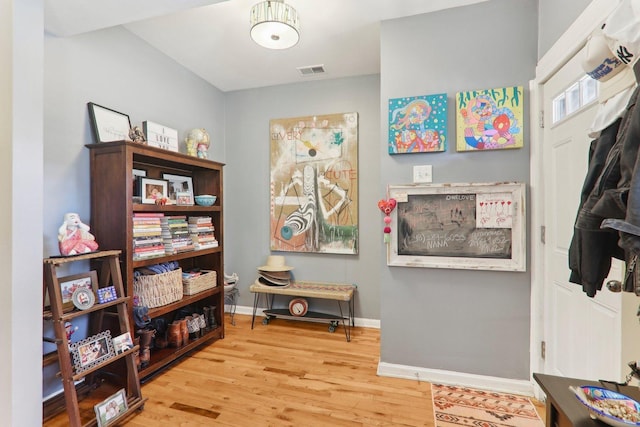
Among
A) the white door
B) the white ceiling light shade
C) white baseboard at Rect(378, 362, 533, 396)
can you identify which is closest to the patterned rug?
white baseboard at Rect(378, 362, 533, 396)

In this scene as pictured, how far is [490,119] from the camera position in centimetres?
201

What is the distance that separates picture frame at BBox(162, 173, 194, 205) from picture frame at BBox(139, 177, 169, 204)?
8 cm

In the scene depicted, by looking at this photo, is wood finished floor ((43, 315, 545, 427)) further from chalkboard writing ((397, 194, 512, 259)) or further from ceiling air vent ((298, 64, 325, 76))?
ceiling air vent ((298, 64, 325, 76))

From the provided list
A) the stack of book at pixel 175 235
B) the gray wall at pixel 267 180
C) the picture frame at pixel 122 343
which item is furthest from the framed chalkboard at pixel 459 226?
the picture frame at pixel 122 343

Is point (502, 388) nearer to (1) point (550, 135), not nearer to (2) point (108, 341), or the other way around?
(1) point (550, 135)

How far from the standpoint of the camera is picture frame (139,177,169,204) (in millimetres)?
2354

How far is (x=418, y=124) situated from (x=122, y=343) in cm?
240

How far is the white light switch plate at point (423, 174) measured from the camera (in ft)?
6.97

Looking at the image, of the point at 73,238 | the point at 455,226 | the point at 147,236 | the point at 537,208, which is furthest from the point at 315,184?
the point at 73,238

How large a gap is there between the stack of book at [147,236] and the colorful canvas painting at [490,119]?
7.43 ft

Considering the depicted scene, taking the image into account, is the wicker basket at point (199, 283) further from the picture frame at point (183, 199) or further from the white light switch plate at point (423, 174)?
the white light switch plate at point (423, 174)

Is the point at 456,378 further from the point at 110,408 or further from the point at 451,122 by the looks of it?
the point at 110,408

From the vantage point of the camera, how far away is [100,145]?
2.05m

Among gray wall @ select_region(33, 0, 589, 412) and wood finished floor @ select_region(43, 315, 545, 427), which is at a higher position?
gray wall @ select_region(33, 0, 589, 412)
